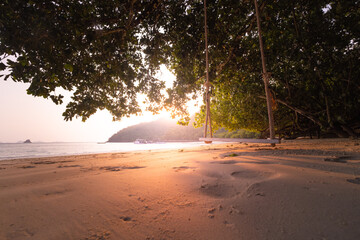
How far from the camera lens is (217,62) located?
750 centimetres

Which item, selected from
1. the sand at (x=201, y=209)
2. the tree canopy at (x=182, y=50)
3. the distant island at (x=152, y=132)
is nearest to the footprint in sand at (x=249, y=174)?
the sand at (x=201, y=209)

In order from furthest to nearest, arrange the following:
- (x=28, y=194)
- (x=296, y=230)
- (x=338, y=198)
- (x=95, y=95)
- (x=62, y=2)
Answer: (x=95, y=95)
(x=62, y=2)
(x=28, y=194)
(x=338, y=198)
(x=296, y=230)

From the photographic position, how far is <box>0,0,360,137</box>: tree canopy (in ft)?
10.5

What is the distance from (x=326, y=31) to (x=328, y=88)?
2.27 metres

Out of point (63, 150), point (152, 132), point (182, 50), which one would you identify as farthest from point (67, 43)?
point (152, 132)

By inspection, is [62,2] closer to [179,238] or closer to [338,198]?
[179,238]

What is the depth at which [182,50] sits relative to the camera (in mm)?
6312

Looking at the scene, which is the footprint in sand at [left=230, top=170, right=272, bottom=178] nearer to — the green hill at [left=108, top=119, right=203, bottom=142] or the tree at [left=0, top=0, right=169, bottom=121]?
the tree at [left=0, top=0, right=169, bottom=121]

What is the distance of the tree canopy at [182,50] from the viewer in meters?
3.19

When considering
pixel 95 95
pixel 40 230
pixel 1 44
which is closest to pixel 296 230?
pixel 40 230

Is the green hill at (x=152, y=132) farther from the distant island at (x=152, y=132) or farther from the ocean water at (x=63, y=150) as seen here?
the ocean water at (x=63, y=150)

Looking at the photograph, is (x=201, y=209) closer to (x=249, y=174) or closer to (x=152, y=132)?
(x=249, y=174)

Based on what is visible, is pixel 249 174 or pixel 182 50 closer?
pixel 249 174

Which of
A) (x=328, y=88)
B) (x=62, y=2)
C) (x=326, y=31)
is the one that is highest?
(x=326, y=31)
